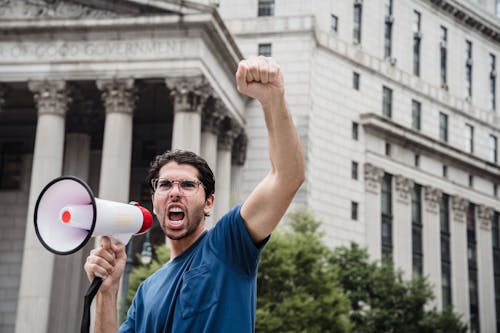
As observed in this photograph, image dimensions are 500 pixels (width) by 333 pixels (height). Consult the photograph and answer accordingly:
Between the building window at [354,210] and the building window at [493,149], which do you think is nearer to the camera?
the building window at [354,210]

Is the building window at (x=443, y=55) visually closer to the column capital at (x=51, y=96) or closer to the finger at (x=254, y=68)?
the column capital at (x=51, y=96)

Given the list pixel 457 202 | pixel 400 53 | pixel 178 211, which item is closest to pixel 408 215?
pixel 457 202

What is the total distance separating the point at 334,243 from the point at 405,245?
9184mm

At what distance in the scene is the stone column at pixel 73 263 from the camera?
37.6m

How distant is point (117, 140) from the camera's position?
107ft

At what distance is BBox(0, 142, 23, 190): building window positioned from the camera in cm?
4366

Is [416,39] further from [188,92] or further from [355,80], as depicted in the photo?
[188,92]

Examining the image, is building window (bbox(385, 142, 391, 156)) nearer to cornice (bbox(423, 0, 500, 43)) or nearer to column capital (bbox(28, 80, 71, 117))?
cornice (bbox(423, 0, 500, 43))

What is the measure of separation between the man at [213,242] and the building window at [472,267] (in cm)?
5784

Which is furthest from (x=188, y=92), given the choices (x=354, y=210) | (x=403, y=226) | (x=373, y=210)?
(x=403, y=226)

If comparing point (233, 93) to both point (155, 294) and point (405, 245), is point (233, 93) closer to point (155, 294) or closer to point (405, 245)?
point (405, 245)

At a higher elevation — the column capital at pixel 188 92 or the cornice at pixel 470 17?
the cornice at pixel 470 17

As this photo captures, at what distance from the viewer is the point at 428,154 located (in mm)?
55906

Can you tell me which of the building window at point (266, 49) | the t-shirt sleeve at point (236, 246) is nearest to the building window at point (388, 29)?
the building window at point (266, 49)
